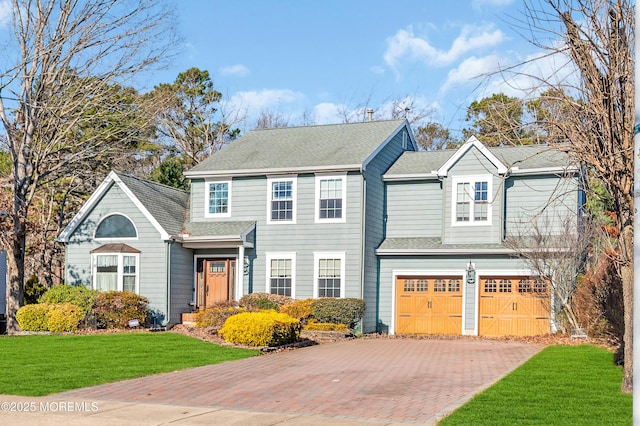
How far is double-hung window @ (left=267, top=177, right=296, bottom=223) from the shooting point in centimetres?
2609

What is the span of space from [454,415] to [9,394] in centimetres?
691

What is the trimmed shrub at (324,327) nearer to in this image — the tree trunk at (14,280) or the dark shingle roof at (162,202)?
the dark shingle roof at (162,202)

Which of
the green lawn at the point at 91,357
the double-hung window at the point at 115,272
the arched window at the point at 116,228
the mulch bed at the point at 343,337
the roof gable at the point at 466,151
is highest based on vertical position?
the roof gable at the point at 466,151

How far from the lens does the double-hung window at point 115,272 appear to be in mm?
25969

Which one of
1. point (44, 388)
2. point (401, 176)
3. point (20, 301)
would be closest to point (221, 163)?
point (401, 176)

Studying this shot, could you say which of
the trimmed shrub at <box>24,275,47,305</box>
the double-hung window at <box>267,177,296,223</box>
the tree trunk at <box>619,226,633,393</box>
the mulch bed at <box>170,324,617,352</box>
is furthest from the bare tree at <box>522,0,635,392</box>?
the trimmed shrub at <box>24,275,47,305</box>

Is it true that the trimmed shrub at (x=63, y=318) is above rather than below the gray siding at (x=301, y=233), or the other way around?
below

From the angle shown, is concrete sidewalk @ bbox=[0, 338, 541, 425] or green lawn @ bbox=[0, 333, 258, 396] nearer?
concrete sidewalk @ bbox=[0, 338, 541, 425]

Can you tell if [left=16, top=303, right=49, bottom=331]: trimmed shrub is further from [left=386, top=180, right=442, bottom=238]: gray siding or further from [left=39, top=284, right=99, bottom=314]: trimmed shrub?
[left=386, top=180, right=442, bottom=238]: gray siding

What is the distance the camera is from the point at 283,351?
19078 mm

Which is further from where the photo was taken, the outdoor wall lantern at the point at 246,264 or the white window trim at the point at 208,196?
the white window trim at the point at 208,196

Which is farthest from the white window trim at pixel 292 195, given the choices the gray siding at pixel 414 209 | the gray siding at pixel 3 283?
the gray siding at pixel 3 283

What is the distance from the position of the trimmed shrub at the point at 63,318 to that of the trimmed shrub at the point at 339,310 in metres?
7.54

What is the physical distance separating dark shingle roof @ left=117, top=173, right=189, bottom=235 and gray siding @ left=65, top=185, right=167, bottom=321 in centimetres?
38
